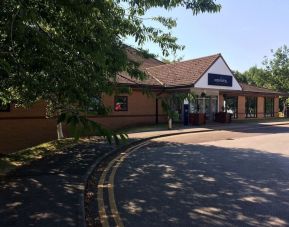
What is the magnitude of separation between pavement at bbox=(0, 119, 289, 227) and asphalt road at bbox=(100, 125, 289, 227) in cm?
80

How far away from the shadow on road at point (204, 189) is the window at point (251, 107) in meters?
26.1

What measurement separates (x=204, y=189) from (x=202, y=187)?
0.20 metres

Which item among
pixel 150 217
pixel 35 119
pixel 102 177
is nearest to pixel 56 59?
pixel 150 217

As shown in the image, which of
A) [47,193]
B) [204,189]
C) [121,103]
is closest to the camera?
[47,193]

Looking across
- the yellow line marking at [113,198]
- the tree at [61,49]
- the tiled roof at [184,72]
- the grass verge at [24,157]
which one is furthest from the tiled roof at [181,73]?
the tree at [61,49]

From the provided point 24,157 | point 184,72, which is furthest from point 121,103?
point 24,157

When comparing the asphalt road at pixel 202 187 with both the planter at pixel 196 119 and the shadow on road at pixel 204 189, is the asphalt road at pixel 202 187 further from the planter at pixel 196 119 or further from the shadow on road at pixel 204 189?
the planter at pixel 196 119

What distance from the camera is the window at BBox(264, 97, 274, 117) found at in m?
42.2

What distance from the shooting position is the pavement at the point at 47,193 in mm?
6266

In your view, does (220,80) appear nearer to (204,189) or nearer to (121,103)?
(121,103)

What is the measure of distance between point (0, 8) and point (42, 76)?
1625 millimetres

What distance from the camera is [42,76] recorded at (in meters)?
7.39

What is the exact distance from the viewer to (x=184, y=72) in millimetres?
31969

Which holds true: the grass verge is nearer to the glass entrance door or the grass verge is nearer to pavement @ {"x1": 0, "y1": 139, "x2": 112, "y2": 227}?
pavement @ {"x1": 0, "y1": 139, "x2": 112, "y2": 227}
